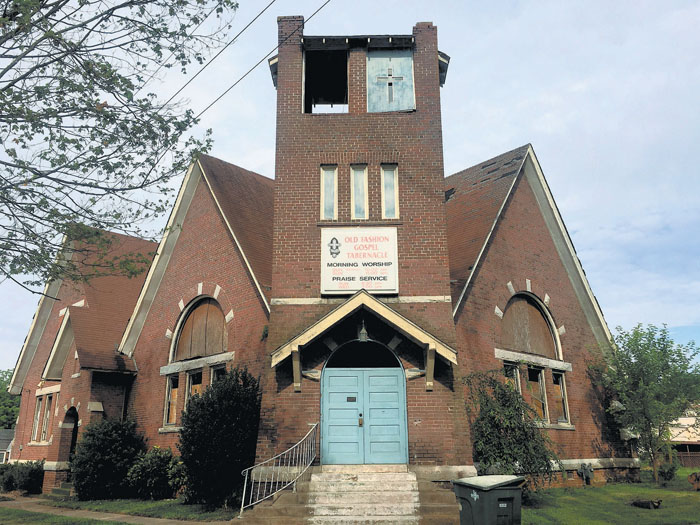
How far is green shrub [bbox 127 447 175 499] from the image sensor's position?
17844mm

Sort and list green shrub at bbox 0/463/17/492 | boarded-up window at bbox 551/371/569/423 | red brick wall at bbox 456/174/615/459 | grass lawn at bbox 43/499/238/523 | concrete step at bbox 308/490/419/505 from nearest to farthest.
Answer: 1. concrete step at bbox 308/490/419/505
2. grass lawn at bbox 43/499/238/523
3. red brick wall at bbox 456/174/615/459
4. boarded-up window at bbox 551/371/569/423
5. green shrub at bbox 0/463/17/492

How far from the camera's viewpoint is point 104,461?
18203 mm

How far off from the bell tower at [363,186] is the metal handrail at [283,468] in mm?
2449

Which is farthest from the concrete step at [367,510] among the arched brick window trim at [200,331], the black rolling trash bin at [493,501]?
the arched brick window trim at [200,331]

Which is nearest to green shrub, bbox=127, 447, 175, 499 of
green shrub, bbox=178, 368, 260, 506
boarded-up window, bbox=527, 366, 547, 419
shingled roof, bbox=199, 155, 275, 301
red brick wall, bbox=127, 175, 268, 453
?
red brick wall, bbox=127, 175, 268, 453

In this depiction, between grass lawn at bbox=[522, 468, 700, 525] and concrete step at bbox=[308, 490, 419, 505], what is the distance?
2553 mm

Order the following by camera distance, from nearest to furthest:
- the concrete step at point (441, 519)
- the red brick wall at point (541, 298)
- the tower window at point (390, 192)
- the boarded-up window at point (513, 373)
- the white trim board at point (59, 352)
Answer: the concrete step at point (441, 519)
the tower window at point (390, 192)
the red brick wall at point (541, 298)
the boarded-up window at point (513, 373)
the white trim board at point (59, 352)

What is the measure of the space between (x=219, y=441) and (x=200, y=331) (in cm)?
542

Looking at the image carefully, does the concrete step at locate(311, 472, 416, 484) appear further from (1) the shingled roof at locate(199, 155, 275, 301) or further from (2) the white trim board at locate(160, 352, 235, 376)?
(2) the white trim board at locate(160, 352, 235, 376)

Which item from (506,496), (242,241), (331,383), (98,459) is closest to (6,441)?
(98,459)

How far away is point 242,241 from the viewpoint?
18.5 m

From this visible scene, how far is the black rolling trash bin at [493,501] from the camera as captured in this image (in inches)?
380

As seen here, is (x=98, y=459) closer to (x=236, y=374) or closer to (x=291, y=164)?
(x=236, y=374)

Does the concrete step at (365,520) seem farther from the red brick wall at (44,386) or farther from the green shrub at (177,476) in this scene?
the red brick wall at (44,386)
